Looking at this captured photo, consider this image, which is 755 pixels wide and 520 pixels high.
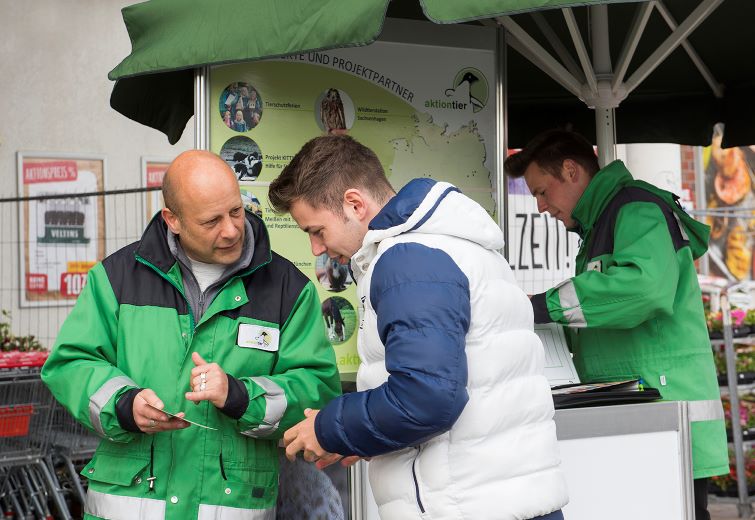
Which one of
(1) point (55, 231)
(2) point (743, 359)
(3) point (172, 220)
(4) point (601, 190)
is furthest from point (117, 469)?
(1) point (55, 231)

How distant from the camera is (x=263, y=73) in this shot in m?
3.78

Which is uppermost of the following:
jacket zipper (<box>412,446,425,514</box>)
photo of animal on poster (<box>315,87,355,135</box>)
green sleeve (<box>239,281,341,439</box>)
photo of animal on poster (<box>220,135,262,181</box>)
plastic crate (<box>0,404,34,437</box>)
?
photo of animal on poster (<box>315,87,355,135</box>)

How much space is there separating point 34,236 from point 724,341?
550 cm

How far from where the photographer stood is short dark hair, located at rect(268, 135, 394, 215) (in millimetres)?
2369

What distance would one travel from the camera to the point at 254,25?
3.14 metres

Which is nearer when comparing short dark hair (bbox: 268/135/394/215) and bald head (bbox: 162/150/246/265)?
short dark hair (bbox: 268/135/394/215)

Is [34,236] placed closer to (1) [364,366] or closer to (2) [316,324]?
(2) [316,324]

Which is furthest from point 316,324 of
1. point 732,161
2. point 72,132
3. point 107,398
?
point 732,161

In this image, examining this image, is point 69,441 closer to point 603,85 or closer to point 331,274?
point 331,274

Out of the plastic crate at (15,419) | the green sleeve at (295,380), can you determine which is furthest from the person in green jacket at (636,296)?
the plastic crate at (15,419)

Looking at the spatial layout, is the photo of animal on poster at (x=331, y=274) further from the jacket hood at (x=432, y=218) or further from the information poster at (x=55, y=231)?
the information poster at (x=55, y=231)

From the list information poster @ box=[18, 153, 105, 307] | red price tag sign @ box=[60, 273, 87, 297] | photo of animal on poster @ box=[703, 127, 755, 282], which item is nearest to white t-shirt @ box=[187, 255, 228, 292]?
information poster @ box=[18, 153, 105, 307]

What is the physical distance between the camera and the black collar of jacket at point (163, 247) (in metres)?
2.75

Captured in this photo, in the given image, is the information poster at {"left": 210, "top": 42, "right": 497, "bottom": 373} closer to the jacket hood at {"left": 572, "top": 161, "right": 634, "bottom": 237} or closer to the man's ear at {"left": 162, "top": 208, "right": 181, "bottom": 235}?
the jacket hood at {"left": 572, "top": 161, "right": 634, "bottom": 237}
